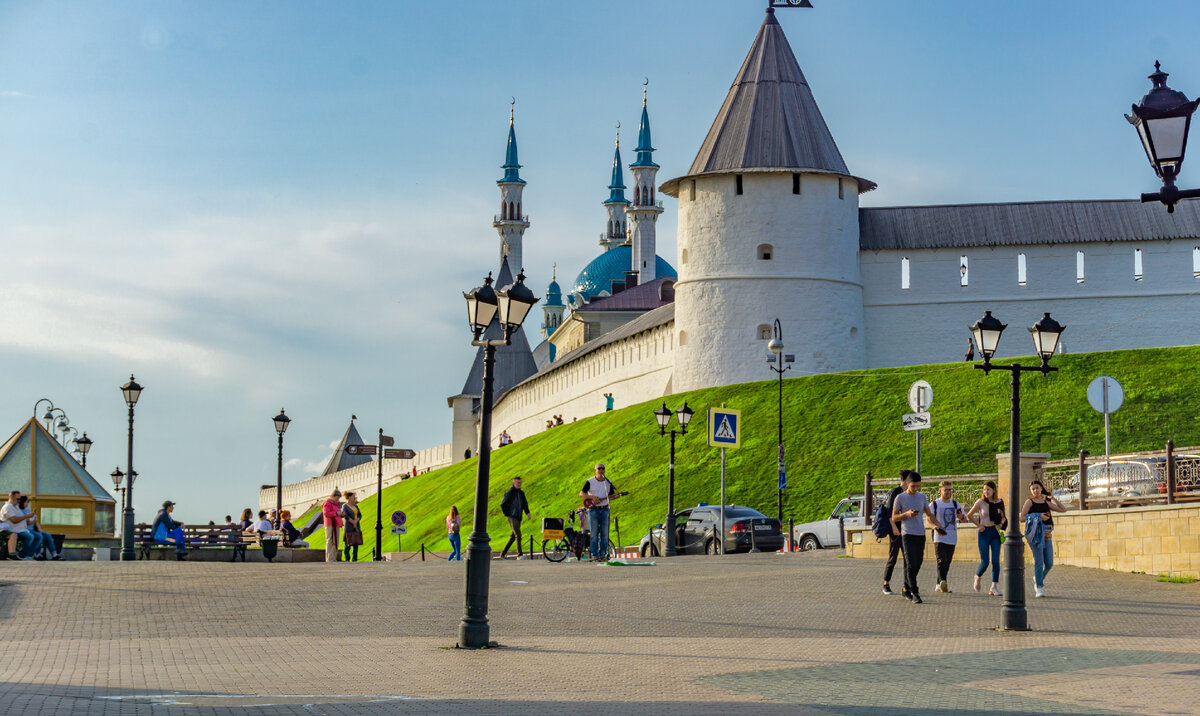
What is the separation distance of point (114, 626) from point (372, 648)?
3.44 metres

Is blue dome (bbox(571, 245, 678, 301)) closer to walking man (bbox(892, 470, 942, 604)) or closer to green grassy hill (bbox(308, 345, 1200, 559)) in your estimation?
green grassy hill (bbox(308, 345, 1200, 559))

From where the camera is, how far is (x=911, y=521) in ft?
59.8

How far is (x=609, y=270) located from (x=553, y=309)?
55.3 ft

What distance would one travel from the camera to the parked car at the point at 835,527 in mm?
30047

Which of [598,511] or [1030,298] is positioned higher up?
[1030,298]

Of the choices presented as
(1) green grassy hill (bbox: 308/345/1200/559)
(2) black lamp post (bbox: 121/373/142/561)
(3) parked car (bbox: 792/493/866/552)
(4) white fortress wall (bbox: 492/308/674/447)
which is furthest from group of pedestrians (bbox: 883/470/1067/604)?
(4) white fortress wall (bbox: 492/308/674/447)

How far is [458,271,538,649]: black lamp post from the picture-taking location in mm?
13617

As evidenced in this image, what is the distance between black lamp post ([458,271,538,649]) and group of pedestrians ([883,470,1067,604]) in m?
5.77

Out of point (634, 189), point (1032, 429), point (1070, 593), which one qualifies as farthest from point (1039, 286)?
point (634, 189)

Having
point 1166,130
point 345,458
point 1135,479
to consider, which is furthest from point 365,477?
point 1166,130

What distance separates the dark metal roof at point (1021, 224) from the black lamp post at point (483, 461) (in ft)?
148

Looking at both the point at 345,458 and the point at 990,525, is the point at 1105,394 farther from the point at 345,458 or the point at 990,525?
the point at 345,458

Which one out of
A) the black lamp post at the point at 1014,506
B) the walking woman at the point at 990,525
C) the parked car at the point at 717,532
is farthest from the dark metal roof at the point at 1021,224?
the black lamp post at the point at 1014,506

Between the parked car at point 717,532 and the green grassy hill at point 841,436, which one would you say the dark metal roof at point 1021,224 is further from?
the parked car at point 717,532
